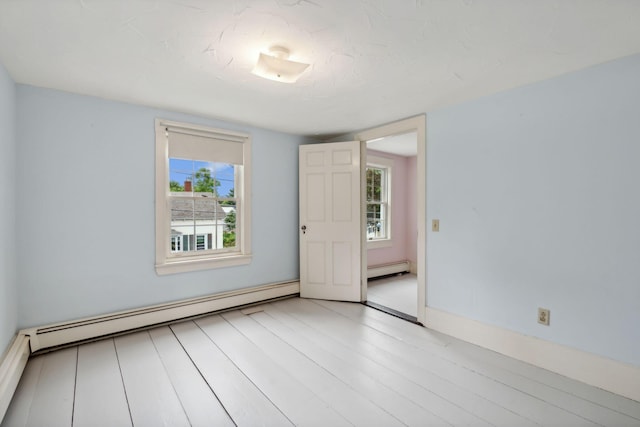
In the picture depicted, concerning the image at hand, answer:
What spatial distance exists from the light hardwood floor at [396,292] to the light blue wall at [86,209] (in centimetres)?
226

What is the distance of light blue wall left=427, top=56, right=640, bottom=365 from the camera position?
6.47ft

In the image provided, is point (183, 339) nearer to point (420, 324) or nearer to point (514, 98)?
point (420, 324)

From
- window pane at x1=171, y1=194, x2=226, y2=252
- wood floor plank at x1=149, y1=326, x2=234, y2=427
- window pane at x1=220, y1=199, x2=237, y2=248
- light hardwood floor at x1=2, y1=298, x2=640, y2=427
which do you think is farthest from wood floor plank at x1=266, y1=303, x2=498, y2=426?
window pane at x1=171, y1=194, x2=226, y2=252

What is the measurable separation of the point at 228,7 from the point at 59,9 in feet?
2.88

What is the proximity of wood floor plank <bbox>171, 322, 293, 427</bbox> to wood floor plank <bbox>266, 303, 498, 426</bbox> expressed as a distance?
764mm

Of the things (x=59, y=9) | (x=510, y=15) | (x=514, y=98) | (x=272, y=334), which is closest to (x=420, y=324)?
(x=272, y=334)

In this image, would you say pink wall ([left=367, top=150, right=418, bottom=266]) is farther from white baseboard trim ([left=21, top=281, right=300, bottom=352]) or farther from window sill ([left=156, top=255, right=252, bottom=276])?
window sill ([left=156, top=255, right=252, bottom=276])

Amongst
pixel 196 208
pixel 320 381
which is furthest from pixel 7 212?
pixel 320 381

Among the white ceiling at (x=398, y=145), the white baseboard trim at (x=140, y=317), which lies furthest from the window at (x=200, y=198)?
the white ceiling at (x=398, y=145)

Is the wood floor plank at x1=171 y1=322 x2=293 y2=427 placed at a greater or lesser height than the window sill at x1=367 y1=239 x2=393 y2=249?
lesser

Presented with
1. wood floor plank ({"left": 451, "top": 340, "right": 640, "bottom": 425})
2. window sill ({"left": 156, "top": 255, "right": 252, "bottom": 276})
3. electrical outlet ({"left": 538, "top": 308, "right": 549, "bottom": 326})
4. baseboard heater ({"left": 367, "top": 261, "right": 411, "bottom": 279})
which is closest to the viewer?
wood floor plank ({"left": 451, "top": 340, "right": 640, "bottom": 425})

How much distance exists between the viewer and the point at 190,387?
201 centimetres

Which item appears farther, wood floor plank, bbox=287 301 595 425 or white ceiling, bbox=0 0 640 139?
wood floor plank, bbox=287 301 595 425

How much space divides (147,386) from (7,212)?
→ 1.63 meters
